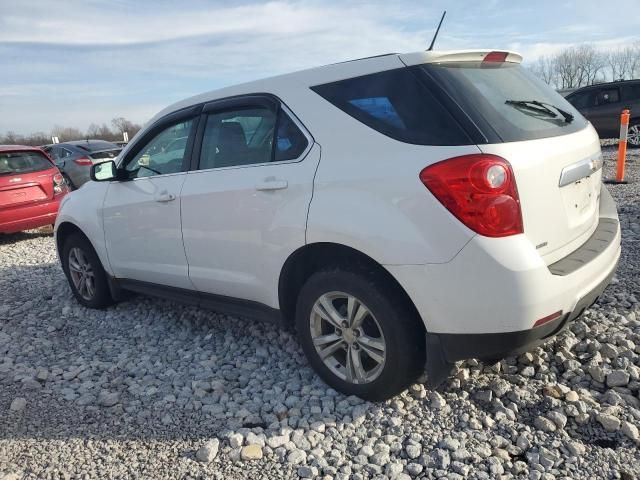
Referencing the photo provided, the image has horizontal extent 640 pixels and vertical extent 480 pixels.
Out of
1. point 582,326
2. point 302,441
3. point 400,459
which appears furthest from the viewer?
point 582,326

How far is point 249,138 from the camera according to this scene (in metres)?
3.25

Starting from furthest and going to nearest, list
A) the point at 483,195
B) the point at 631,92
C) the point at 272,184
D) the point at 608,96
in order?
the point at 608,96
the point at 631,92
the point at 272,184
the point at 483,195

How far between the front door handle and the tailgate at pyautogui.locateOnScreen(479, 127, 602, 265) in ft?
7.09

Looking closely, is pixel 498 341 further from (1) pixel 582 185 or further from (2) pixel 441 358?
(1) pixel 582 185

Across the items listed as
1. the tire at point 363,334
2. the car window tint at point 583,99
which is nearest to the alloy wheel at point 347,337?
the tire at point 363,334

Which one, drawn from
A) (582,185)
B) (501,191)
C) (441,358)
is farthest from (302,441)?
(582,185)

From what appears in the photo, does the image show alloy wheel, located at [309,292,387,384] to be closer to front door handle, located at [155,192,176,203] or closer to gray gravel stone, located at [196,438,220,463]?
gray gravel stone, located at [196,438,220,463]

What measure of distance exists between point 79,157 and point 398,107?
1225 centimetres

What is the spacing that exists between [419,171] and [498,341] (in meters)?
0.85

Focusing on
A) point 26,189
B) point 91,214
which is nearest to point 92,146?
point 26,189

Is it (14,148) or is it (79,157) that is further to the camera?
(79,157)

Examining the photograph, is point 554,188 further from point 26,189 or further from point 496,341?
point 26,189

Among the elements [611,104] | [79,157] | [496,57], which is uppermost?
[496,57]

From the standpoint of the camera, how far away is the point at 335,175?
8.74ft
